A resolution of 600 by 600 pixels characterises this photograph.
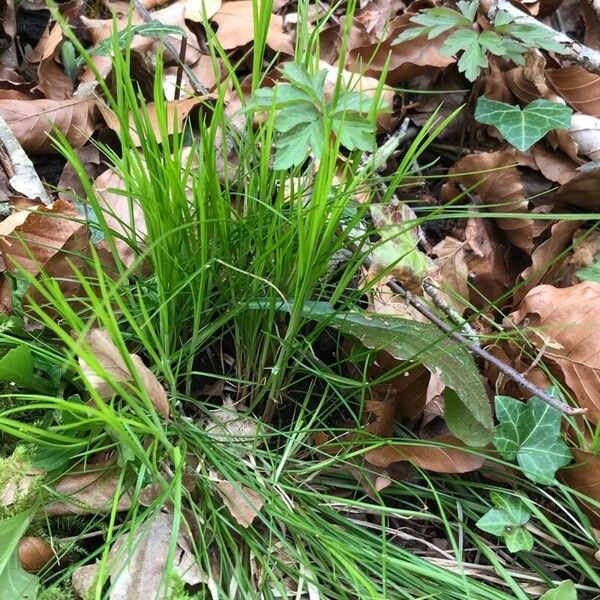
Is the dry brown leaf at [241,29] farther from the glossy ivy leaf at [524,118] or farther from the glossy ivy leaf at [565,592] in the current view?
the glossy ivy leaf at [565,592]

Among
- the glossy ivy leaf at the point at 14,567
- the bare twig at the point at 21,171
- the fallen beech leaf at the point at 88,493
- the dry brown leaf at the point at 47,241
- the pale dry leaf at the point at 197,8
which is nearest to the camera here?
the glossy ivy leaf at the point at 14,567

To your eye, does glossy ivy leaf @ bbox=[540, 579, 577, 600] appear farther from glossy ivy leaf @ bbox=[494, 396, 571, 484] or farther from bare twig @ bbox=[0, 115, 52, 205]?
bare twig @ bbox=[0, 115, 52, 205]

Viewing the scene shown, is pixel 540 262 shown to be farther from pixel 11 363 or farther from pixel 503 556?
pixel 11 363

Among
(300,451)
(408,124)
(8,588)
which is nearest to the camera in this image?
(8,588)

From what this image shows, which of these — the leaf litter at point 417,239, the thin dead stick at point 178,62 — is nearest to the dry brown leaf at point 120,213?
the leaf litter at point 417,239

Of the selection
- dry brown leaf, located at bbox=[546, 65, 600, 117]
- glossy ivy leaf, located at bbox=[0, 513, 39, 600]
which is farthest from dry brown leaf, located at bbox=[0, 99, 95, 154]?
dry brown leaf, located at bbox=[546, 65, 600, 117]

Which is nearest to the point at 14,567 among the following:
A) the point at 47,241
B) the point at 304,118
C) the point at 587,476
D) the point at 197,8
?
the point at 47,241

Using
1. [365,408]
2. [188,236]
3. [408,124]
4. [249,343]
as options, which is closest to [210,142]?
[188,236]
